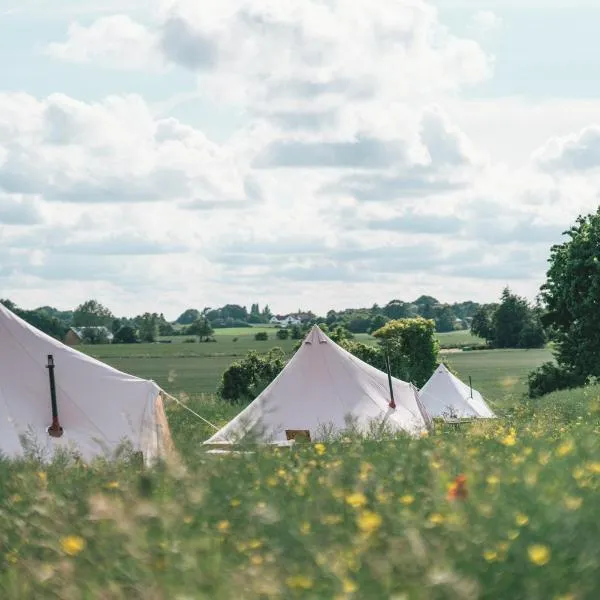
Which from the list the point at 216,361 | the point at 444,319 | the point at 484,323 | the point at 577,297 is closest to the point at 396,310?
the point at 484,323

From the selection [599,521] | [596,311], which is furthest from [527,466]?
[596,311]

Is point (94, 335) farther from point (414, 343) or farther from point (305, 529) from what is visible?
point (305, 529)

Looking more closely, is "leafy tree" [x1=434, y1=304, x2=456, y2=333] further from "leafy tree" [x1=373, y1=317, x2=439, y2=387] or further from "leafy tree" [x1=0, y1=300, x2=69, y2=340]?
"leafy tree" [x1=373, y1=317, x2=439, y2=387]

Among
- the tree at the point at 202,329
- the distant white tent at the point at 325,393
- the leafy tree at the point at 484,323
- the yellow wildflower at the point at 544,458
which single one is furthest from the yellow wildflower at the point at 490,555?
the leafy tree at the point at 484,323

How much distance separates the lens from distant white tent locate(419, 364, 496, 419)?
141 ft

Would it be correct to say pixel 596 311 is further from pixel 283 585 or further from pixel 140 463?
pixel 283 585

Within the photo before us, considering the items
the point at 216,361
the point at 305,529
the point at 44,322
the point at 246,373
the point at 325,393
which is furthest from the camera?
the point at 44,322

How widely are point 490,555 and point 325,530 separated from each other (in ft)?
3.68

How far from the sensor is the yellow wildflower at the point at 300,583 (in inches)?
196

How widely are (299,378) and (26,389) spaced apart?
677 centimetres

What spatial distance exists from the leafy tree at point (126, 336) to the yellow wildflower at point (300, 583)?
11908 cm

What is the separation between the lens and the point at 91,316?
128m

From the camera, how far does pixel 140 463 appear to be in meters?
9.09

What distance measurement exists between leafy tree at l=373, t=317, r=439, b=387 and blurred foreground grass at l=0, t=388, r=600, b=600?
5498cm
